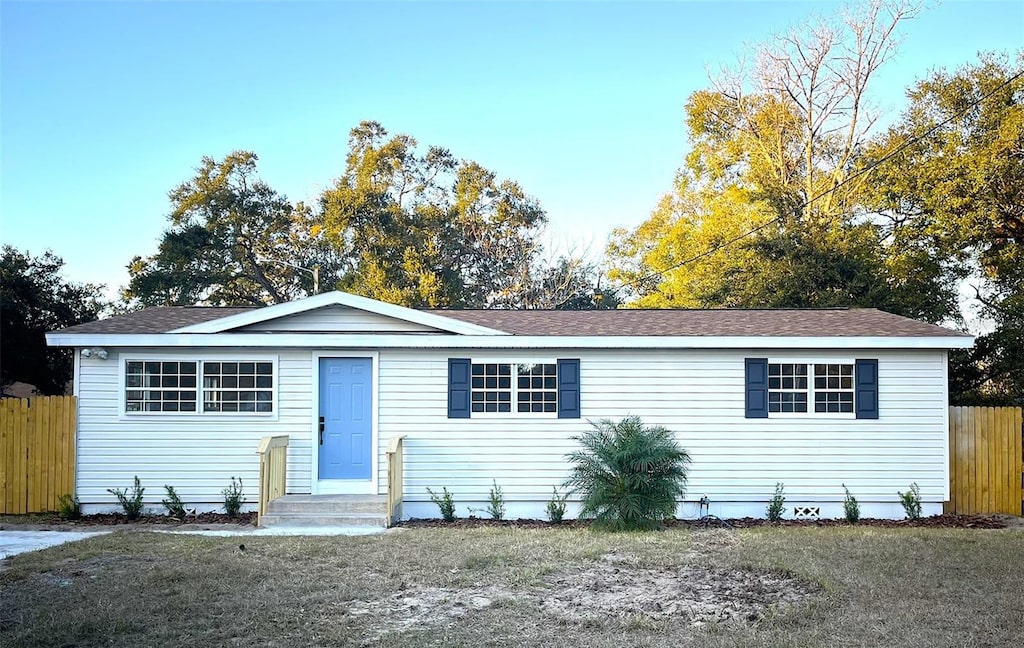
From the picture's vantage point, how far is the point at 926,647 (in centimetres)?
586

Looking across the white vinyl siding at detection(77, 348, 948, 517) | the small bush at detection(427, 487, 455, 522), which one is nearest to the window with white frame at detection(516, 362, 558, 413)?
the white vinyl siding at detection(77, 348, 948, 517)

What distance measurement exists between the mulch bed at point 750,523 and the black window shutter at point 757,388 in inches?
59.1

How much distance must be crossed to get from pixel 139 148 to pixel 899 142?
1997 cm

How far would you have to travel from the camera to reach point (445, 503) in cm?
1243

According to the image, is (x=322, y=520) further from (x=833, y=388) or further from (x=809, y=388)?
(x=833, y=388)

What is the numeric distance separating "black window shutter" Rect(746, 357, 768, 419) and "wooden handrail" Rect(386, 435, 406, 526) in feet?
16.2

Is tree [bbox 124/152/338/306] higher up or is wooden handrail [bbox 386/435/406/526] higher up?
tree [bbox 124/152/338/306]

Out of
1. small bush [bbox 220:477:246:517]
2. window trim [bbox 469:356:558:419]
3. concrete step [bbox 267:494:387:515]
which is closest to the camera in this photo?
concrete step [bbox 267:494:387:515]

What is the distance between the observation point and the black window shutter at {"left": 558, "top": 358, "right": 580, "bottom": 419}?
12.7 m

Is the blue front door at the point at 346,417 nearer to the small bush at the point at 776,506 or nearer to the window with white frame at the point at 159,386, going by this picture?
the window with white frame at the point at 159,386

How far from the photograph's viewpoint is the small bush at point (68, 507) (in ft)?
40.2

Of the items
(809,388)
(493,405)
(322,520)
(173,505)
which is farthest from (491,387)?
(173,505)

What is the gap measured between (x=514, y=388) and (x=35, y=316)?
14761mm

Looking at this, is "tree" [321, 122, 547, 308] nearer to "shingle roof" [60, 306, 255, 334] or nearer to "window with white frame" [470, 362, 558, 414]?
"shingle roof" [60, 306, 255, 334]
